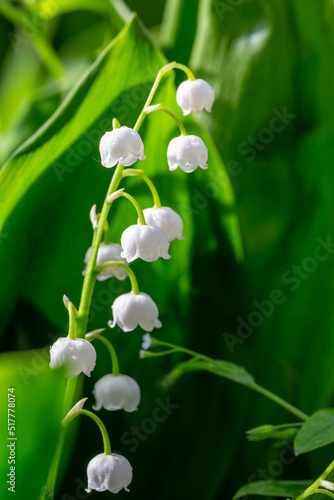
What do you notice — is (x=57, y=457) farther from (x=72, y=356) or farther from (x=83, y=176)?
(x=83, y=176)

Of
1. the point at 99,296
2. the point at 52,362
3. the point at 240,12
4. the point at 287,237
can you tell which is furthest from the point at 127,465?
the point at 240,12

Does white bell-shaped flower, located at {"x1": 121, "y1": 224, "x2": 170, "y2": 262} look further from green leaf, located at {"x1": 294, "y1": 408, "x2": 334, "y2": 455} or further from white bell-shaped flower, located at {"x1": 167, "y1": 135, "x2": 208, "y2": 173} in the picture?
green leaf, located at {"x1": 294, "y1": 408, "x2": 334, "y2": 455}

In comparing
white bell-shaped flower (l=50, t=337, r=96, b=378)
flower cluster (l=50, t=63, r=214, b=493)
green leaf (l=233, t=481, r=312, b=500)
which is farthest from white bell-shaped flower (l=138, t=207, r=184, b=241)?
green leaf (l=233, t=481, r=312, b=500)

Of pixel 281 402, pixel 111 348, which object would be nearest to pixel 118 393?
pixel 111 348

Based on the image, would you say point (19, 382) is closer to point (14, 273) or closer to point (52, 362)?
point (52, 362)

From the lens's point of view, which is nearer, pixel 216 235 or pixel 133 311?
pixel 133 311

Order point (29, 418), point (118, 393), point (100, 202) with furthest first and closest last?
point (100, 202) < point (118, 393) < point (29, 418)
